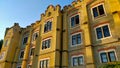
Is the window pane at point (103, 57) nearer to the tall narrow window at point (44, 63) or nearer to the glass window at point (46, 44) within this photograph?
the tall narrow window at point (44, 63)

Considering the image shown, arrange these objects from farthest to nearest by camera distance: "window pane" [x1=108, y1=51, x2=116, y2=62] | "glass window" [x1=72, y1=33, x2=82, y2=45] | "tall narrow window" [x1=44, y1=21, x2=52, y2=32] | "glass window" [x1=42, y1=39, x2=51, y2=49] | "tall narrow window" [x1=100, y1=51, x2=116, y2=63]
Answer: "tall narrow window" [x1=44, y1=21, x2=52, y2=32]
"glass window" [x1=42, y1=39, x2=51, y2=49]
"glass window" [x1=72, y1=33, x2=82, y2=45]
"tall narrow window" [x1=100, y1=51, x2=116, y2=63]
"window pane" [x1=108, y1=51, x2=116, y2=62]

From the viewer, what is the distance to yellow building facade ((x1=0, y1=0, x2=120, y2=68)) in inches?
666

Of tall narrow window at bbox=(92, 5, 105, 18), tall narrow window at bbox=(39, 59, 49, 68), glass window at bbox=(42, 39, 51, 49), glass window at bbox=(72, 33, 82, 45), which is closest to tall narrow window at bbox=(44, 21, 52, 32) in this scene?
glass window at bbox=(42, 39, 51, 49)

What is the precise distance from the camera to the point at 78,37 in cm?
2062

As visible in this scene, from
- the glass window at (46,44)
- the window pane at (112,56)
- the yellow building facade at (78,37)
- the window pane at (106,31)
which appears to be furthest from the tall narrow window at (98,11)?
the glass window at (46,44)

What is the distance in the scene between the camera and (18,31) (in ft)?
108

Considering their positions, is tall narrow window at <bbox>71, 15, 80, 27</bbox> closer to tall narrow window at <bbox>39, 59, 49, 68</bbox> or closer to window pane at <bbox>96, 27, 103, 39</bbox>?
window pane at <bbox>96, 27, 103, 39</bbox>

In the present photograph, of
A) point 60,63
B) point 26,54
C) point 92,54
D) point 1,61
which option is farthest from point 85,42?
point 1,61

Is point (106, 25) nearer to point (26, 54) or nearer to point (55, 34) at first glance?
point (55, 34)

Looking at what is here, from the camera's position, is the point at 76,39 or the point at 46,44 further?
the point at 46,44

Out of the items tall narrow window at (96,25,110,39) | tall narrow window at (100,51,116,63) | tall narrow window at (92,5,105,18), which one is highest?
tall narrow window at (92,5,105,18)

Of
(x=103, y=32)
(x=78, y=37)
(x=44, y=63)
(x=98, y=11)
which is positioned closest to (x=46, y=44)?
(x=44, y=63)

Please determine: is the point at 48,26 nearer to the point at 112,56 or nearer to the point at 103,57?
the point at 103,57

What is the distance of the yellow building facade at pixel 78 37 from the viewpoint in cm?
1691
